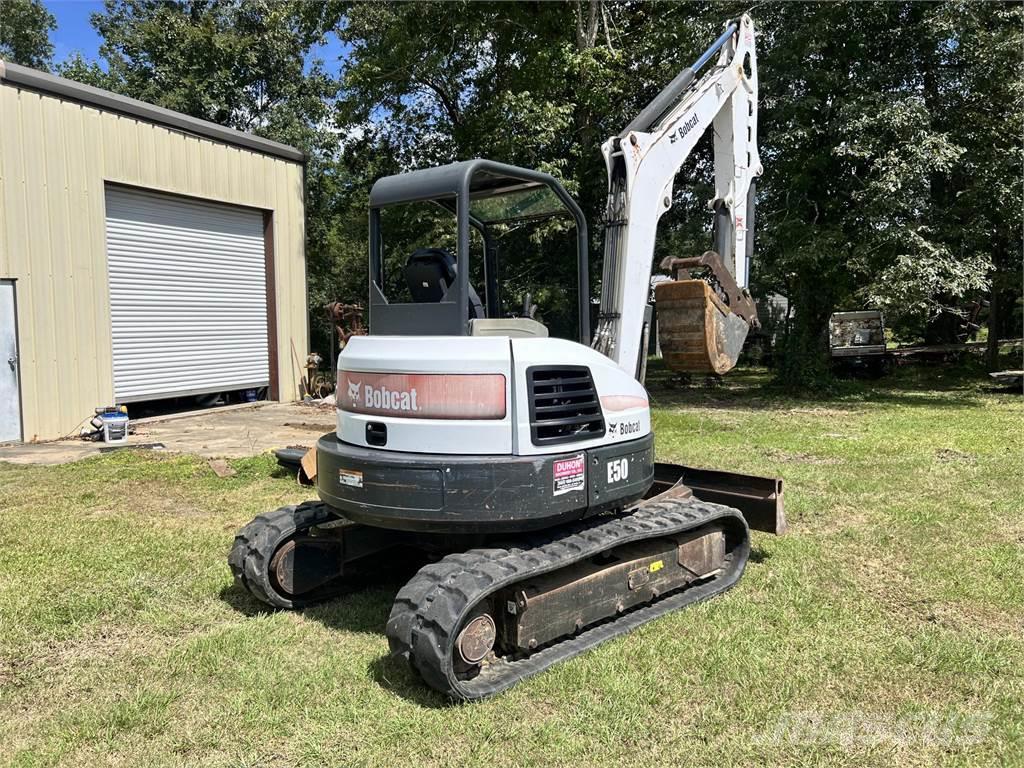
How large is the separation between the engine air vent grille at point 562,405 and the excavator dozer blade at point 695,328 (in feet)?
6.70

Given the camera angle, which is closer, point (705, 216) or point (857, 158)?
point (857, 158)

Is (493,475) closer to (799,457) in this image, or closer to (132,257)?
(799,457)

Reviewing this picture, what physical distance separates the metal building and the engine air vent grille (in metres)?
9.87

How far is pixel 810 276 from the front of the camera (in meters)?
17.0

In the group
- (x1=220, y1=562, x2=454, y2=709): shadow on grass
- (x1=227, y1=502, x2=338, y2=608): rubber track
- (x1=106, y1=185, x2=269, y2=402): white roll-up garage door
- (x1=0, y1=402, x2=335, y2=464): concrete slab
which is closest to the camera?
(x1=220, y1=562, x2=454, y2=709): shadow on grass

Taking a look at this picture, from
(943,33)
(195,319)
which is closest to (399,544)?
(195,319)

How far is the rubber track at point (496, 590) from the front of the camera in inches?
150

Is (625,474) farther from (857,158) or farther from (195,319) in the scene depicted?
(857,158)

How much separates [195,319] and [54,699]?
1147 cm

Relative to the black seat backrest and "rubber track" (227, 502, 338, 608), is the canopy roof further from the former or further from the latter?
"rubber track" (227, 502, 338, 608)

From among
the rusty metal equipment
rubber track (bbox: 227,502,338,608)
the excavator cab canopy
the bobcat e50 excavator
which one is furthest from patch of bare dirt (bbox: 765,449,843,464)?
rubber track (bbox: 227,502,338,608)

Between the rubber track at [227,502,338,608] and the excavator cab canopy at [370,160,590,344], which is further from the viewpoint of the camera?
the rubber track at [227,502,338,608]

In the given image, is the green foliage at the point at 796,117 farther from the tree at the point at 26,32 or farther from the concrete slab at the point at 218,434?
the tree at the point at 26,32

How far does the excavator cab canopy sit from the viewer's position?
4.41 meters
